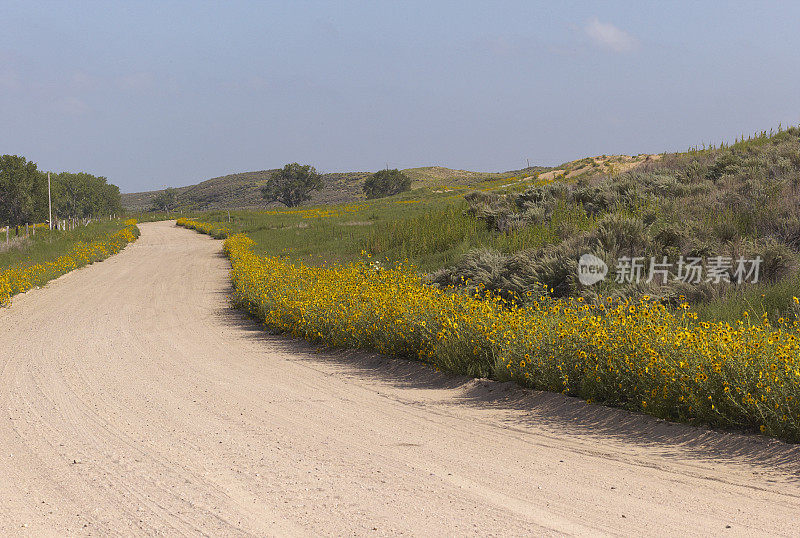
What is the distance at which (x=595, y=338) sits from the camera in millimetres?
6879

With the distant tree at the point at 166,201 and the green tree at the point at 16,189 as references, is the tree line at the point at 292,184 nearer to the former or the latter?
the distant tree at the point at 166,201

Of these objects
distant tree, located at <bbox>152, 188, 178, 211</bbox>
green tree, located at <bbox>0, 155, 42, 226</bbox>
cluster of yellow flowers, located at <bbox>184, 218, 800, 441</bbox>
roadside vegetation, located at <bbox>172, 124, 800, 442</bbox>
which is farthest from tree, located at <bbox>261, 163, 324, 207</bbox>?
cluster of yellow flowers, located at <bbox>184, 218, 800, 441</bbox>

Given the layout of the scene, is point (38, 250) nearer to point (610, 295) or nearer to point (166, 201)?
point (610, 295)

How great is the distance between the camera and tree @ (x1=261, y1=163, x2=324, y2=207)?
372 feet

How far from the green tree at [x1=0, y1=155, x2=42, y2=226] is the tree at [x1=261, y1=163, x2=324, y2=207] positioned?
196 ft

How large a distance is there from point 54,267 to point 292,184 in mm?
88588

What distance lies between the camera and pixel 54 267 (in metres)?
25.7

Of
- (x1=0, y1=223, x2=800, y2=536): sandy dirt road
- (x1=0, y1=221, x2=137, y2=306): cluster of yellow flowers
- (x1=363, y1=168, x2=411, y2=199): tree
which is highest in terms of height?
(x1=363, y1=168, x2=411, y2=199): tree

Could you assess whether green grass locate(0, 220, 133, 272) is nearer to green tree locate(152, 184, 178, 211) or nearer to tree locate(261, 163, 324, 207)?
tree locate(261, 163, 324, 207)

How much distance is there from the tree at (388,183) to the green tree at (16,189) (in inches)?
2827

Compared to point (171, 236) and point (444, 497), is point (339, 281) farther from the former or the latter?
point (171, 236)

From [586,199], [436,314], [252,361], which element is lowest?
[252,361]

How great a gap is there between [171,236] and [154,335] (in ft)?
133

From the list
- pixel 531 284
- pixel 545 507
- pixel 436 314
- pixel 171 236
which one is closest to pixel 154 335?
pixel 436 314
